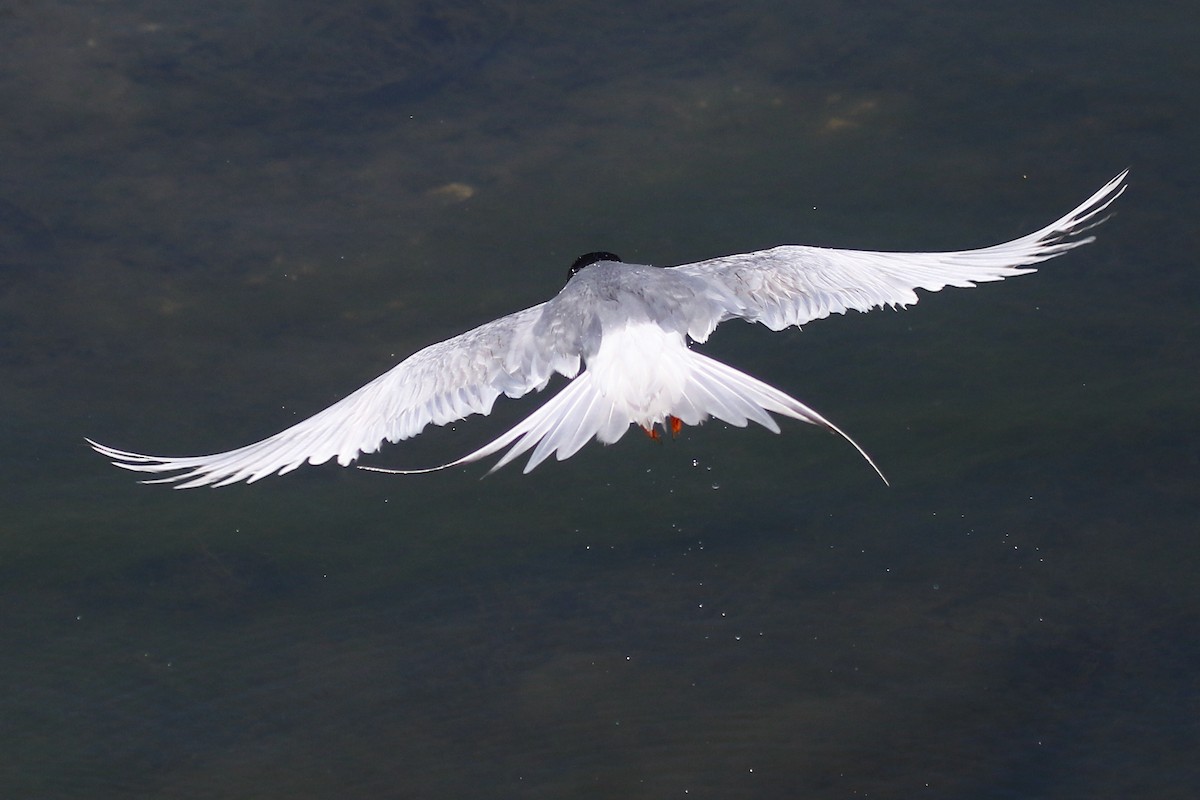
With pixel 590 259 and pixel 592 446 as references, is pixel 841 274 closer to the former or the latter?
pixel 590 259

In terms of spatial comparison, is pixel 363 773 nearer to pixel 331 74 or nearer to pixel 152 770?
pixel 152 770

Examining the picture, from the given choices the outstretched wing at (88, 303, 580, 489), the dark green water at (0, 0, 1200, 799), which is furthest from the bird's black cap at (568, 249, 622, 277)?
the dark green water at (0, 0, 1200, 799)

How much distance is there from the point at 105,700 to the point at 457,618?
1.32 metres

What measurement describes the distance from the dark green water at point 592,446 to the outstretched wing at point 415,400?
2.09 ft

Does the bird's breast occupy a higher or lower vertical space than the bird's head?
lower

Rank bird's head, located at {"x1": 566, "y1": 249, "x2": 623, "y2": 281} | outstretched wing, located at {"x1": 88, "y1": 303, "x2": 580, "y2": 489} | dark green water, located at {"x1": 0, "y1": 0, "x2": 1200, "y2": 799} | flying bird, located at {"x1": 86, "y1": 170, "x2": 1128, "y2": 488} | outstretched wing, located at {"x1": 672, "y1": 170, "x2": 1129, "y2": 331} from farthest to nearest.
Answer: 1. bird's head, located at {"x1": 566, "y1": 249, "x2": 623, "y2": 281}
2. outstretched wing, located at {"x1": 672, "y1": 170, "x2": 1129, "y2": 331}
3. outstretched wing, located at {"x1": 88, "y1": 303, "x2": 580, "y2": 489}
4. dark green water, located at {"x1": 0, "y1": 0, "x2": 1200, "y2": 799}
5. flying bird, located at {"x1": 86, "y1": 170, "x2": 1128, "y2": 488}

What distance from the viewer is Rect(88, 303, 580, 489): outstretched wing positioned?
5406 mm

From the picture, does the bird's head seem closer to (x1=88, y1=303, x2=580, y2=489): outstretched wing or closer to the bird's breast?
(x1=88, y1=303, x2=580, y2=489): outstretched wing

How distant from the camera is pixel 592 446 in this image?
638 centimetres

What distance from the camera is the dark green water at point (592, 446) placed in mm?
5305

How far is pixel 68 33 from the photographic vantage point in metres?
7.99

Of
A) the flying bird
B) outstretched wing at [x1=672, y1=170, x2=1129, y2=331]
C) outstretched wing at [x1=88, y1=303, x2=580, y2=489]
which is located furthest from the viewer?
outstretched wing at [x1=672, y1=170, x2=1129, y2=331]

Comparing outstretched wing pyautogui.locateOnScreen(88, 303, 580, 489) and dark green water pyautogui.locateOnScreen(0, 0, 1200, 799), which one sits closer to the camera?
dark green water pyautogui.locateOnScreen(0, 0, 1200, 799)

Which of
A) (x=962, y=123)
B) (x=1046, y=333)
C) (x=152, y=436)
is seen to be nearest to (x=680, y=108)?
(x=962, y=123)
